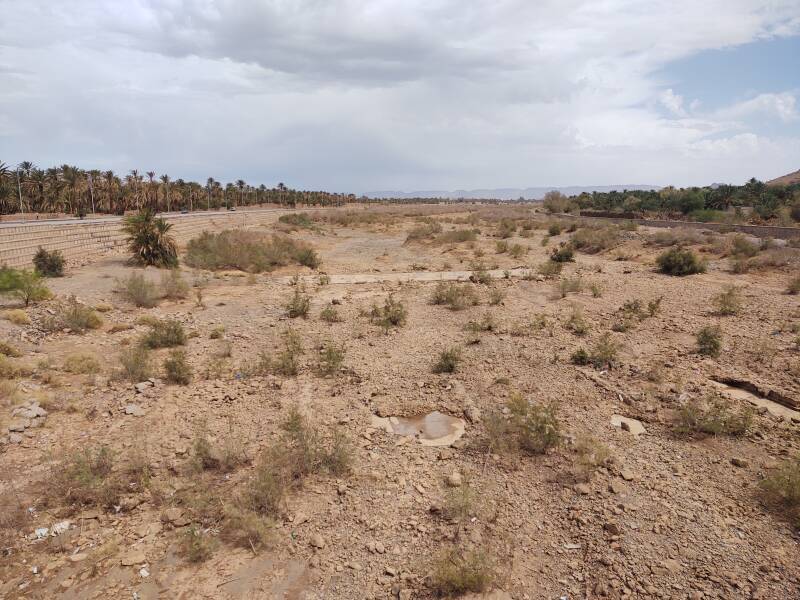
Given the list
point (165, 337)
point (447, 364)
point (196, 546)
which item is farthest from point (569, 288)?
point (196, 546)

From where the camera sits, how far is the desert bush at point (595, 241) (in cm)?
3062

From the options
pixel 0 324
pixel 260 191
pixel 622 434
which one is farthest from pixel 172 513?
pixel 260 191

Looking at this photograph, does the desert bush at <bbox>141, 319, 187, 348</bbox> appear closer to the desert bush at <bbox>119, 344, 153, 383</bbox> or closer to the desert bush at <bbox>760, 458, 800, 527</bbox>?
the desert bush at <bbox>119, 344, 153, 383</bbox>

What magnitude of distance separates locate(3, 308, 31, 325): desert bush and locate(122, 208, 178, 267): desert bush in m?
9.72

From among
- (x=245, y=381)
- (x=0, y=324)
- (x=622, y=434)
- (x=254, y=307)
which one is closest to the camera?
(x=622, y=434)

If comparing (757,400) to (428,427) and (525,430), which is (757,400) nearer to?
(525,430)

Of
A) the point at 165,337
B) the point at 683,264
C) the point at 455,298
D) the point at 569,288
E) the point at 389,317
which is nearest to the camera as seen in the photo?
the point at 165,337

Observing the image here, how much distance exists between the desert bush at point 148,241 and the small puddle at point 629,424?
2033 cm

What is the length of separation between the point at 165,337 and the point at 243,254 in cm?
1308

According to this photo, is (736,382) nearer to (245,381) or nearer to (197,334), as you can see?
(245,381)

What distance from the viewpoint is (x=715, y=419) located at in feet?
23.7

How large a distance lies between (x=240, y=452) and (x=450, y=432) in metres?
3.32

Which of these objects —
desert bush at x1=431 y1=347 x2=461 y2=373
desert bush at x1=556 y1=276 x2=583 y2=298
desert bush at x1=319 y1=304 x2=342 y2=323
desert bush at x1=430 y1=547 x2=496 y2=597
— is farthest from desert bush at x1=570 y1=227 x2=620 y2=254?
desert bush at x1=430 y1=547 x2=496 y2=597

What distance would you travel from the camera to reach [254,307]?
1561 cm
